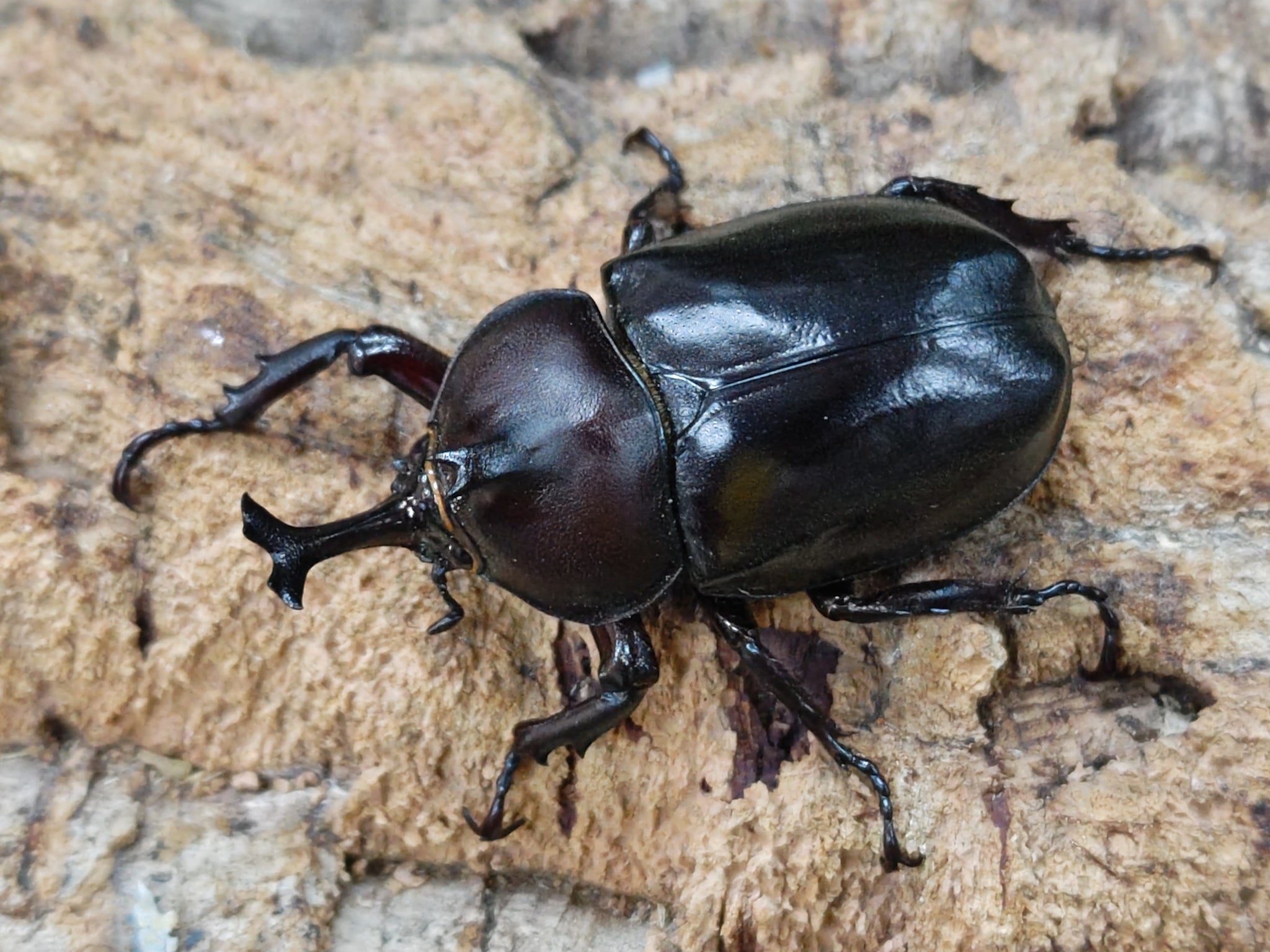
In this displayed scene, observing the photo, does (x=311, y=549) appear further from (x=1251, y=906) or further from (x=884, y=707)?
(x=1251, y=906)

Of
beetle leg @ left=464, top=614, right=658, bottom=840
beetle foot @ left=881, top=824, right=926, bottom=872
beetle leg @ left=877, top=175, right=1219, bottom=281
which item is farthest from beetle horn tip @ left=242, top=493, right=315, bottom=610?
beetle leg @ left=877, top=175, right=1219, bottom=281

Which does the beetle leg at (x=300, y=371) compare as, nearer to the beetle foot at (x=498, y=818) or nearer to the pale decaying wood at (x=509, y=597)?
the pale decaying wood at (x=509, y=597)

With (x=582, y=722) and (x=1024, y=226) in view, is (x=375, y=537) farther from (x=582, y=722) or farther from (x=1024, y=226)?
(x=1024, y=226)

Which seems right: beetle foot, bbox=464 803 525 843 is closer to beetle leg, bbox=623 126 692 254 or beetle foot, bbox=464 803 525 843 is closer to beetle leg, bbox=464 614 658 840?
beetle leg, bbox=464 614 658 840

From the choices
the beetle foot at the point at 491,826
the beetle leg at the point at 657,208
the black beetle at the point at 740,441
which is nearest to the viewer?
the black beetle at the point at 740,441

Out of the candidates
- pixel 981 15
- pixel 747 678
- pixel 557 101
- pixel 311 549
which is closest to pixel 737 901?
pixel 747 678

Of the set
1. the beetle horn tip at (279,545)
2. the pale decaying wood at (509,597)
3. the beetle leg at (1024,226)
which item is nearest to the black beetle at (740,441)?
the beetle horn tip at (279,545)

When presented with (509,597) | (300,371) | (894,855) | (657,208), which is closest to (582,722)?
(509,597)
